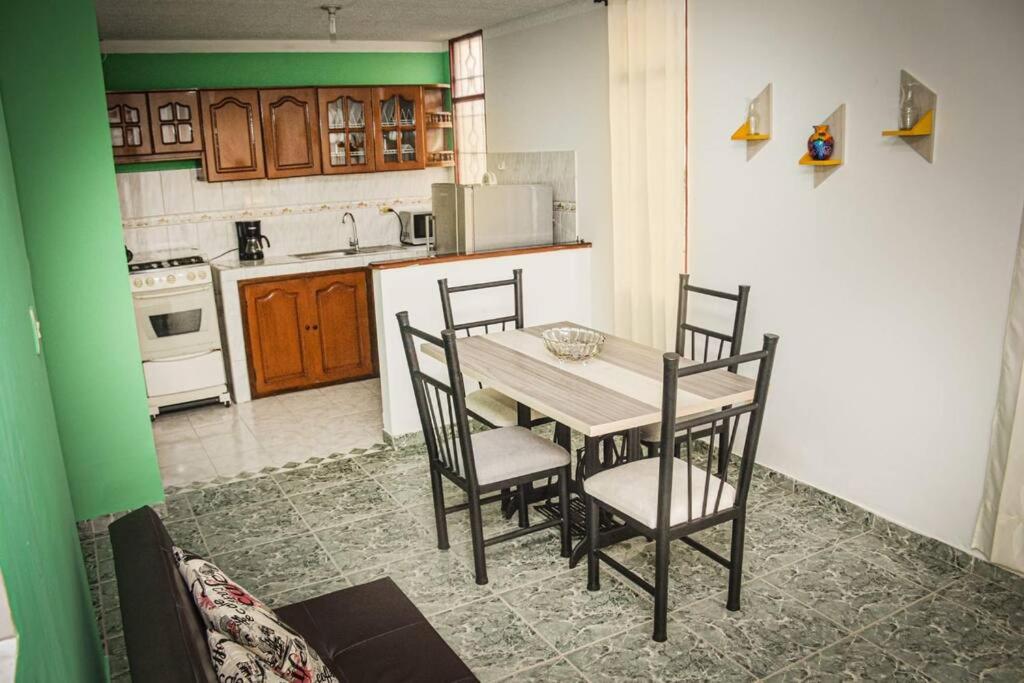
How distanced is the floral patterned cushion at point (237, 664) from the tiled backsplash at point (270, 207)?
15.4 ft

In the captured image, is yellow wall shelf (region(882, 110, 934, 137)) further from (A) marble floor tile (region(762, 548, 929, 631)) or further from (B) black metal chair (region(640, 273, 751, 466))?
(A) marble floor tile (region(762, 548, 929, 631))

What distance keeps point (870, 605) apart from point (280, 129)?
15.4ft

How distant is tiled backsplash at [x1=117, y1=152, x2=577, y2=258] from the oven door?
720 millimetres

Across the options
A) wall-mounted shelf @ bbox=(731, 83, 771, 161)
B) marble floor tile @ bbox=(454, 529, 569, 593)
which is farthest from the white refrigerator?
marble floor tile @ bbox=(454, 529, 569, 593)

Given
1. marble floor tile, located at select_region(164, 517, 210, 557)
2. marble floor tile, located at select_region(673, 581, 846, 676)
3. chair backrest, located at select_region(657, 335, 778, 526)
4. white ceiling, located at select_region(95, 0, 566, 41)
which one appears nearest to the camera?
chair backrest, located at select_region(657, 335, 778, 526)

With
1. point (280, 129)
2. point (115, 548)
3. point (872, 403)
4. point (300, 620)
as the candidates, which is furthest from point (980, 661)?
point (280, 129)

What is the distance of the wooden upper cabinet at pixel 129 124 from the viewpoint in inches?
202

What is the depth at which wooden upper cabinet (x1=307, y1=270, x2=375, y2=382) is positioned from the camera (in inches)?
219

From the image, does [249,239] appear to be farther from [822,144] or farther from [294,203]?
[822,144]

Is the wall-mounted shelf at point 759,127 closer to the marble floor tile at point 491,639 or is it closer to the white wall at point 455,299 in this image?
the white wall at point 455,299

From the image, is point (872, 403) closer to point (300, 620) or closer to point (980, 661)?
point (980, 661)

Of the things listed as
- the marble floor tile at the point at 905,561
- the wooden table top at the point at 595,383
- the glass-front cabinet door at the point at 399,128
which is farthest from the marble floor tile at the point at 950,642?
the glass-front cabinet door at the point at 399,128

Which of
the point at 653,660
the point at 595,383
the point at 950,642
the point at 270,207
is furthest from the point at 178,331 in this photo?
the point at 950,642

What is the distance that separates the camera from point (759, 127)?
3576mm
